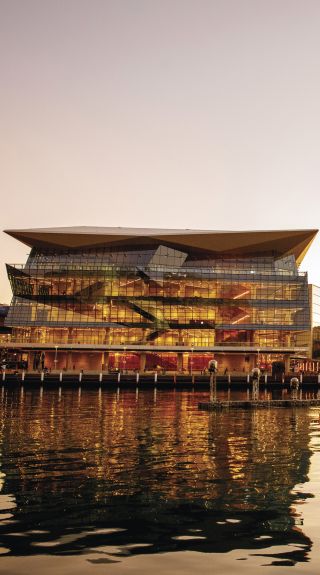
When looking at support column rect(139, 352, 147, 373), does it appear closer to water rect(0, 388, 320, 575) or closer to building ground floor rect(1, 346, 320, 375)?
building ground floor rect(1, 346, 320, 375)

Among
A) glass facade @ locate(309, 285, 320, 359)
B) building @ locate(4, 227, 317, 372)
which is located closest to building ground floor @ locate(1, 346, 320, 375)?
building @ locate(4, 227, 317, 372)

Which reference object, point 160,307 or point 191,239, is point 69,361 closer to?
point 160,307

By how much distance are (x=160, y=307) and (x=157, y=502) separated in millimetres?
100760

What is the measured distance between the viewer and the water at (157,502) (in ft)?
33.9

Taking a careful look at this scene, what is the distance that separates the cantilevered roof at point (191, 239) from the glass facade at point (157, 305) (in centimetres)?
494

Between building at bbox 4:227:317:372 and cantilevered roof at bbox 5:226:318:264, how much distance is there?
0.21m

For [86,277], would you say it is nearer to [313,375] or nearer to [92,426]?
[313,375]

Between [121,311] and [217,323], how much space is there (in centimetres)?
1840

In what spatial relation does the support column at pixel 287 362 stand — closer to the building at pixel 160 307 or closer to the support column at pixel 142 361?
the building at pixel 160 307

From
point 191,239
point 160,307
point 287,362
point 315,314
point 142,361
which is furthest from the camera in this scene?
point 315,314

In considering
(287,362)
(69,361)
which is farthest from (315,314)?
(69,361)

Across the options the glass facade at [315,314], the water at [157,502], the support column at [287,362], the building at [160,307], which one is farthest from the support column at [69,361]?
the water at [157,502]

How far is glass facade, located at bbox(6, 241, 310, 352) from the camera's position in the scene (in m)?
114

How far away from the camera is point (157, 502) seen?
1462 centimetres
